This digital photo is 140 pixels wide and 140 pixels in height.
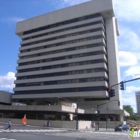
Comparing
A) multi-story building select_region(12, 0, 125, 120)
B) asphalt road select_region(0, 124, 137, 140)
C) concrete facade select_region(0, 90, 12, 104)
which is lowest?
asphalt road select_region(0, 124, 137, 140)

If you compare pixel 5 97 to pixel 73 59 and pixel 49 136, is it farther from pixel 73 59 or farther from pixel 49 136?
pixel 49 136

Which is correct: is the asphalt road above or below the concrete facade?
below

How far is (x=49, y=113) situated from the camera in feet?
181

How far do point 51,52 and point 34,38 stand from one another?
12483 mm

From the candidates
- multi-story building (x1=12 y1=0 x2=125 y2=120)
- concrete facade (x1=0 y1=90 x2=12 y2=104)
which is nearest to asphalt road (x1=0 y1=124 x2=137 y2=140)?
multi-story building (x1=12 y1=0 x2=125 y2=120)

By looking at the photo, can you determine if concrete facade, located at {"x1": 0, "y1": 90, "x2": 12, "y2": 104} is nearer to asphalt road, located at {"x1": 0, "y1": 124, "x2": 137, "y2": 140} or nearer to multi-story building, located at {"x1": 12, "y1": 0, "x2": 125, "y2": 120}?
multi-story building, located at {"x1": 12, "y1": 0, "x2": 125, "y2": 120}

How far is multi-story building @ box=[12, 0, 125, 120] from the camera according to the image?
65.9 m

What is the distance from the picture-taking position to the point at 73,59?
69.5m

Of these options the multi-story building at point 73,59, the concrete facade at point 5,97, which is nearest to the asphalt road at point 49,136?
the multi-story building at point 73,59

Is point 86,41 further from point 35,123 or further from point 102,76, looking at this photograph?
point 35,123

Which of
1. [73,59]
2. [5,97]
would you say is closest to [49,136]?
[73,59]

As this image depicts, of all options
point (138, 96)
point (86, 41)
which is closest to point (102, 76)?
point (86, 41)

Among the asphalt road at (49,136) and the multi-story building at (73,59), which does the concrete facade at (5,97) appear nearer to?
the multi-story building at (73,59)

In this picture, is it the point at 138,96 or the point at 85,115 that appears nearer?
the point at 85,115
